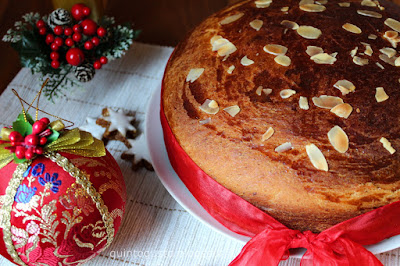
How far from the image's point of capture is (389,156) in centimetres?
74

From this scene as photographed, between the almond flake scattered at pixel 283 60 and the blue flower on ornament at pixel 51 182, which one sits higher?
the almond flake scattered at pixel 283 60

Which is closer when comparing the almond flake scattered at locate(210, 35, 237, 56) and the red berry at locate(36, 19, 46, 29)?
the almond flake scattered at locate(210, 35, 237, 56)

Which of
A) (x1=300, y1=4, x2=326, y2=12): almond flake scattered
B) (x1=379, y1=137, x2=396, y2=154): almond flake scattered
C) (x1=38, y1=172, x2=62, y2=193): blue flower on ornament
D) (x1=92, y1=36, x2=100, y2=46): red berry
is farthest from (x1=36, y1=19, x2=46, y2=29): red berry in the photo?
(x1=379, y1=137, x2=396, y2=154): almond flake scattered

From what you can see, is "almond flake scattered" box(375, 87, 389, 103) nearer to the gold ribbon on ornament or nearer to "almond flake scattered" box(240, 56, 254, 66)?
"almond flake scattered" box(240, 56, 254, 66)

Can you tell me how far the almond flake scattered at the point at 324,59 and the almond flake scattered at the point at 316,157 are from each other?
0.17 metres

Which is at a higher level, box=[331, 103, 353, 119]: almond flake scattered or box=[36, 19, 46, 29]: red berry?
box=[331, 103, 353, 119]: almond flake scattered

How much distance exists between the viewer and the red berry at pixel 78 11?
1136 millimetres

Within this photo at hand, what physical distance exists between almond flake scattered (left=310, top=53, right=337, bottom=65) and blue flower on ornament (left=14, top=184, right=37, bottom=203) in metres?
0.54

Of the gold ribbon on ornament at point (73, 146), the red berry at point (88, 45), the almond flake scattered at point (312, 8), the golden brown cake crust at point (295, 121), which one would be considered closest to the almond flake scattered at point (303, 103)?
the golden brown cake crust at point (295, 121)

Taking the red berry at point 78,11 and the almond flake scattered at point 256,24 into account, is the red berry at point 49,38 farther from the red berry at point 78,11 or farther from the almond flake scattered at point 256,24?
the almond flake scattered at point 256,24

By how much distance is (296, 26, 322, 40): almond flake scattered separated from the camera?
0.88 metres

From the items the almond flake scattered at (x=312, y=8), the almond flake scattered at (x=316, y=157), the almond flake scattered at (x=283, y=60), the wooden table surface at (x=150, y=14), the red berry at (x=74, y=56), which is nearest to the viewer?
the almond flake scattered at (x=316, y=157)

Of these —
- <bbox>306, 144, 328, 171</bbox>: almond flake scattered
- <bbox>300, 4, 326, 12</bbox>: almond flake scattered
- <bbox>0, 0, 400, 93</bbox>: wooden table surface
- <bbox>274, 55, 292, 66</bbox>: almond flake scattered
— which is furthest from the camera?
<bbox>0, 0, 400, 93</bbox>: wooden table surface

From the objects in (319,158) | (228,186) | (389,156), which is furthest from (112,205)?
(389,156)
